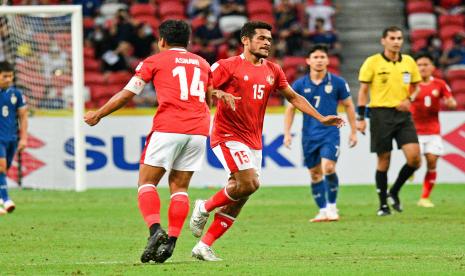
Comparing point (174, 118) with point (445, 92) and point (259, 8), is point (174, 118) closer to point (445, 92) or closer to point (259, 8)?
point (445, 92)

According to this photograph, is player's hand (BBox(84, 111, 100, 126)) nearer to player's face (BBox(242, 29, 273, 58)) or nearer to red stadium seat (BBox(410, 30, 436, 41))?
player's face (BBox(242, 29, 273, 58))

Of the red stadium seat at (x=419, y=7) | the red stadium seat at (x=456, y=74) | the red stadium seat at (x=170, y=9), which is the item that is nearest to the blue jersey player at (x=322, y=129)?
the red stadium seat at (x=456, y=74)

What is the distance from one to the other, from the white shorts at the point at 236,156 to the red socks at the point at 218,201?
0.24 metres

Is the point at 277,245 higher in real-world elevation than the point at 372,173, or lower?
higher

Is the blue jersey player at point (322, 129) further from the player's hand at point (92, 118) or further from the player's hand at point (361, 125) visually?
the player's hand at point (92, 118)

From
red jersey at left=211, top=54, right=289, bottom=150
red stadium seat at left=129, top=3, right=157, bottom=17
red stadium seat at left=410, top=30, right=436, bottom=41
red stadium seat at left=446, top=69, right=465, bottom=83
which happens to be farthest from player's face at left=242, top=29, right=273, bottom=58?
red stadium seat at left=129, top=3, right=157, bottom=17

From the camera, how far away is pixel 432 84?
1747cm

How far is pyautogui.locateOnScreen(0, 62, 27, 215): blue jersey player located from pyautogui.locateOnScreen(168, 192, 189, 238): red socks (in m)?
6.65

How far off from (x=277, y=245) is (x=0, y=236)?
3184mm

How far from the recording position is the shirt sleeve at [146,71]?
988 cm

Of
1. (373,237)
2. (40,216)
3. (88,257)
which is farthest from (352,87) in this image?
(88,257)

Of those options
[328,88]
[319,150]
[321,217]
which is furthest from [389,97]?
[321,217]

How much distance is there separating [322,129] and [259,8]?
12385mm

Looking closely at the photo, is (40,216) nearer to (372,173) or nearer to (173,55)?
(173,55)
